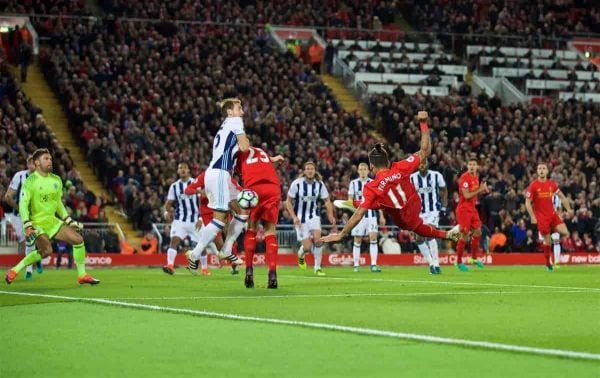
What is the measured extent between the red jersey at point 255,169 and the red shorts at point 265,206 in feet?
0.34

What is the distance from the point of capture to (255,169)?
17.3m

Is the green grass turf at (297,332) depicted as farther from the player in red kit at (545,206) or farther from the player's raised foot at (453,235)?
the player in red kit at (545,206)

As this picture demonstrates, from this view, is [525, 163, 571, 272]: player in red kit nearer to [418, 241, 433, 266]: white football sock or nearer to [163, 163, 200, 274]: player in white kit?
[418, 241, 433, 266]: white football sock

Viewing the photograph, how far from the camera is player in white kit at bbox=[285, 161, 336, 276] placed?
976 inches

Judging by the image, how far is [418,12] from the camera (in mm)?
55344

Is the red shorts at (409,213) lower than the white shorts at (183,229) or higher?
lower

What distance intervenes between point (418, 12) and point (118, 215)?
24.2 m

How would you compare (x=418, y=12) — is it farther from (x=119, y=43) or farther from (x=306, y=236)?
(x=306, y=236)

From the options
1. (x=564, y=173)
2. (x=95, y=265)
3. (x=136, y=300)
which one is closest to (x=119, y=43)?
(x=95, y=265)

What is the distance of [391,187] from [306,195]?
898 cm

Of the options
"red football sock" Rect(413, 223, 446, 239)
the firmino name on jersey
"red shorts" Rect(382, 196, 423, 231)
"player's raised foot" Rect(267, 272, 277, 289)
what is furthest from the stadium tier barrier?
the firmino name on jersey

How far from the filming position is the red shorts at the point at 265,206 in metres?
17.1

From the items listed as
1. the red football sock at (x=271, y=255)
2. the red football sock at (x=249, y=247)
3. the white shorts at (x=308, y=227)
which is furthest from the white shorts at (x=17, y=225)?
the red football sock at (x=271, y=255)

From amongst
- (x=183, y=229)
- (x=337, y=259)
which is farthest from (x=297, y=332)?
(x=337, y=259)
